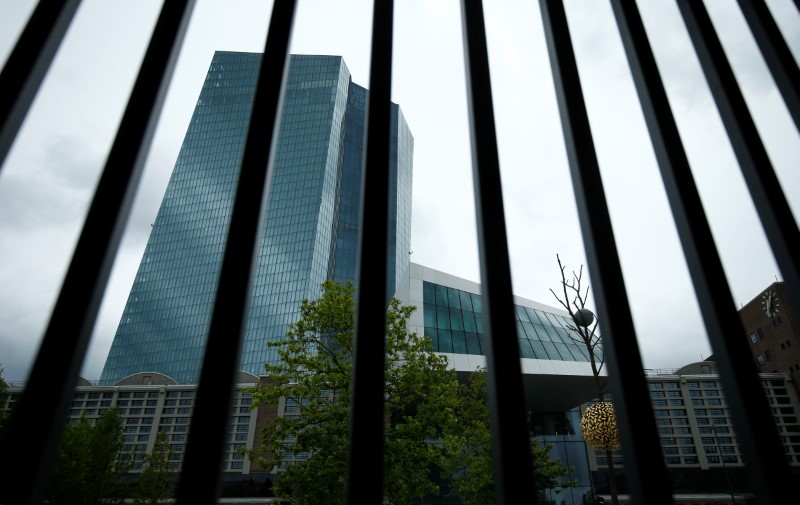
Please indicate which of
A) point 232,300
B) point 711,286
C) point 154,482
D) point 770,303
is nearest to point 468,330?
point 154,482

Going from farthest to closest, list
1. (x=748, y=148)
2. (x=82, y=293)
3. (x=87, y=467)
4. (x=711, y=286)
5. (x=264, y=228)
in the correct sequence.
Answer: (x=264, y=228)
(x=87, y=467)
(x=748, y=148)
(x=711, y=286)
(x=82, y=293)

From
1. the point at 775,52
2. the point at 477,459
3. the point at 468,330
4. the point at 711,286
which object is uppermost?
the point at 468,330

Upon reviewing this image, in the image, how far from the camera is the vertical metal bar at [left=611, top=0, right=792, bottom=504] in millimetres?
1146

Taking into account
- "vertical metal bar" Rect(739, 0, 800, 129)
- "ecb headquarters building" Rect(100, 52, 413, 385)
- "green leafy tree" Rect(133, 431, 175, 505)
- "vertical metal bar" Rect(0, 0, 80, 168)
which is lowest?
"green leafy tree" Rect(133, 431, 175, 505)

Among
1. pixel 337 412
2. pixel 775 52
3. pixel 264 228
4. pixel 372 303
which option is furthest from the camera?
pixel 264 228

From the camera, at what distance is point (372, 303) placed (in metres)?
1.21

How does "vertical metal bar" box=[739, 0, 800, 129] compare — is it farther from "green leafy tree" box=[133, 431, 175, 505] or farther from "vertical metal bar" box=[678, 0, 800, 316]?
"green leafy tree" box=[133, 431, 175, 505]

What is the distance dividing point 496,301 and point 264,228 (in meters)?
111

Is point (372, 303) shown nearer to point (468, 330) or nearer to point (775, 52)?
point (775, 52)

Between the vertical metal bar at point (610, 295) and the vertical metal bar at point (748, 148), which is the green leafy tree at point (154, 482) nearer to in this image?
the vertical metal bar at point (610, 295)

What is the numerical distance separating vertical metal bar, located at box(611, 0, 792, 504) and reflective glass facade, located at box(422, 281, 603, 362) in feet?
71.5

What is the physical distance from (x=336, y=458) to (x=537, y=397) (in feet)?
65.4

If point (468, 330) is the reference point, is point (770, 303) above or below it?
above

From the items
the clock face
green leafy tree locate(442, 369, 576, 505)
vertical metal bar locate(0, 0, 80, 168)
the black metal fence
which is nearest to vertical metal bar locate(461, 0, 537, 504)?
the black metal fence
